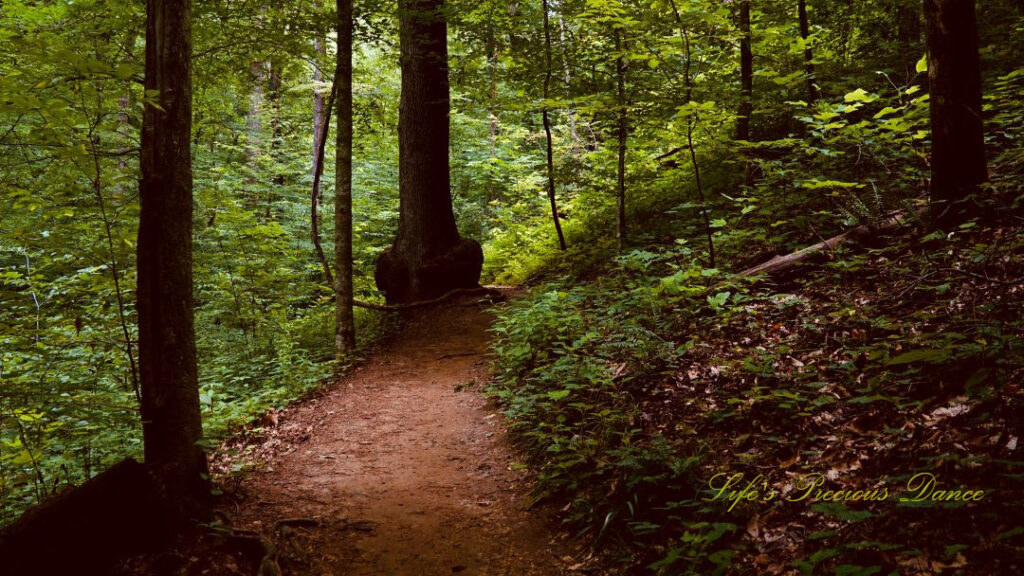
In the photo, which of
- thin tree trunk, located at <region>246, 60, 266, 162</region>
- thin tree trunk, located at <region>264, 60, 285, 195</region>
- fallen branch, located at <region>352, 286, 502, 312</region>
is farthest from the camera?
thin tree trunk, located at <region>246, 60, 266, 162</region>

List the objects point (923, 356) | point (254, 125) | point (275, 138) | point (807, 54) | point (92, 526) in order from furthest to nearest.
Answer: point (275, 138) → point (254, 125) → point (807, 54) → point (92, 526) → point (923, 356)

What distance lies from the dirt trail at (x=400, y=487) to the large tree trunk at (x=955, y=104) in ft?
16.8

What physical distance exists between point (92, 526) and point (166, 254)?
1.85 m

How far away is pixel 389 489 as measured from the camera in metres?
5.21

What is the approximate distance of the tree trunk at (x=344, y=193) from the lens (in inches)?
357

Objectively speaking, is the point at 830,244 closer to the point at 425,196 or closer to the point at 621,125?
the point at 621,125

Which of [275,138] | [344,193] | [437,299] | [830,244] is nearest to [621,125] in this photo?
[830,244]

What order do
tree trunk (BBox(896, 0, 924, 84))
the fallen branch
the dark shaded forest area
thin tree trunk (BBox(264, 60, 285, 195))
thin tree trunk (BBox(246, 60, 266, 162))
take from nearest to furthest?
the dark shaded forest area, tree trunk (BBox(896, 0, 924, 84)), the fallen branch, thin tree trunk (BBox(264, 60, 285, 195)), thin tree trunk (BBox(246, 60, 266, 162))

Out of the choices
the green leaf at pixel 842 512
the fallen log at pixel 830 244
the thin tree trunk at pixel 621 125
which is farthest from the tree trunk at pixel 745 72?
the green leaf at pixel 842 512

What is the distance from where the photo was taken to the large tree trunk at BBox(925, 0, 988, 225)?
5.23m

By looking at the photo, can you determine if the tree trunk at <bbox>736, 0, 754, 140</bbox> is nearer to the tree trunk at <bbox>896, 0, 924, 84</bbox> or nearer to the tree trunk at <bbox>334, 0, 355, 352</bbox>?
the tree trunk at <bbox>896, 0, 924, 84</bbox>

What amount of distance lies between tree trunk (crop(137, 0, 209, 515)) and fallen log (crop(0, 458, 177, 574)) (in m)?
0.19

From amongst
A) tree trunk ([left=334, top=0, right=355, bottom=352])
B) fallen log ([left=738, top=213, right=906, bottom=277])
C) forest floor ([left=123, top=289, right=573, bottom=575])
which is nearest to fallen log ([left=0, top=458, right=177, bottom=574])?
forest floor ([left=123, top=289, right=573, bottom=575])

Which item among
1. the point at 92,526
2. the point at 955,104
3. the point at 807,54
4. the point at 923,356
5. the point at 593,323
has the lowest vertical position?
the point at 92,526
